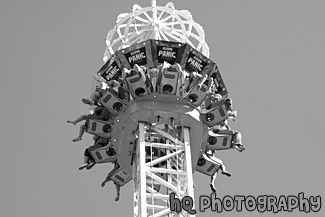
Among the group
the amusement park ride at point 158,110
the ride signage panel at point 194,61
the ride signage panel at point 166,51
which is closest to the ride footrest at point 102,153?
the amusement park ride at point 158,110

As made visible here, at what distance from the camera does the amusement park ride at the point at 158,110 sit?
47.1 meters

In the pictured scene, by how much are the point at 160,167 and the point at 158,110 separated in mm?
2760

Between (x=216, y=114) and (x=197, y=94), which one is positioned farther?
(x=216, y=114)

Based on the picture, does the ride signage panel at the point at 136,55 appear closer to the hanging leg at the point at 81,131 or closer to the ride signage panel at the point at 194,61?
the ride signage panel at the point at 194,61

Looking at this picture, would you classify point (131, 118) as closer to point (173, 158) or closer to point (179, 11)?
point (173, 158)

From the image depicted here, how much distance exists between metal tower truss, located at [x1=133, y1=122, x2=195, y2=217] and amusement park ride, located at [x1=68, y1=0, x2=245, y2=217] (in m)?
0.05

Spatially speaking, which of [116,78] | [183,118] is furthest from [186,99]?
[116,78]

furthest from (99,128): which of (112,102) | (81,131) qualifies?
(112,102)

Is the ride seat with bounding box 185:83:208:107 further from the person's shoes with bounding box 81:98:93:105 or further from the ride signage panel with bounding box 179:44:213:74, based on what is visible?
the person's shoes with bounding box 81:98:93:105

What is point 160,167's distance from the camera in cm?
4762

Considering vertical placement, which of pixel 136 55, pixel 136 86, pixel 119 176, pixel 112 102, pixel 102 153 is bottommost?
pixel 119 176

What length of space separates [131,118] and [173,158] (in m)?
2.83

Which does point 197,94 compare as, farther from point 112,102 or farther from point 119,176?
point 119,176

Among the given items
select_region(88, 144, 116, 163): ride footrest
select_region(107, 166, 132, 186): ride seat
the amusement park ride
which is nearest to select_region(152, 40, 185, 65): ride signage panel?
the amusement park ride
